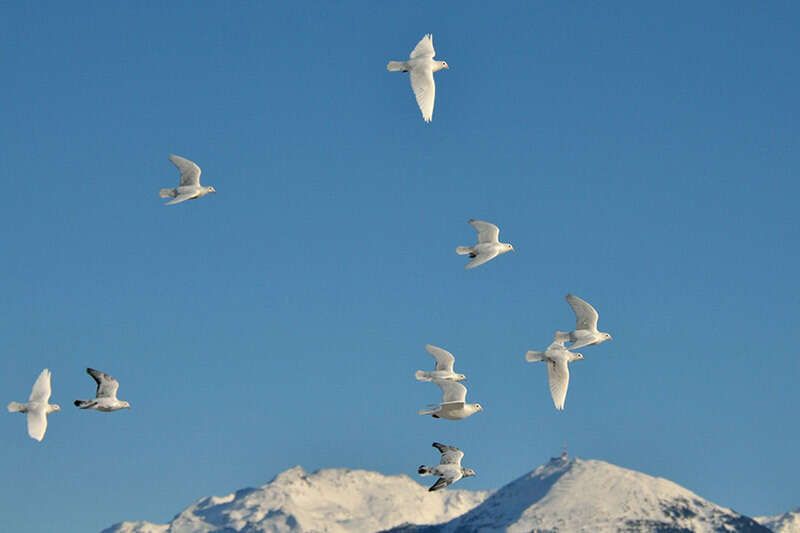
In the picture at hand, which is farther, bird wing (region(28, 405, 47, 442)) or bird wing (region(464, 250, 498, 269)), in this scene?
bird wing (region(464, 250, 498, 269))

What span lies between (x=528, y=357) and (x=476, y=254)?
7.95 meters

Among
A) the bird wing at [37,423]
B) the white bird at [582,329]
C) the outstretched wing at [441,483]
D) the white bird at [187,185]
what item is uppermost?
the white bird at [187,185]

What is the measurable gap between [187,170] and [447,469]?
26.9m

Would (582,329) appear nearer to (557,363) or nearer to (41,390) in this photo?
(557,363)

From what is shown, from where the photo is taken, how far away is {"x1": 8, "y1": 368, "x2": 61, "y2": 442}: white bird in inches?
4309

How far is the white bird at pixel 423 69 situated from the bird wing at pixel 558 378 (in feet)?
67.4

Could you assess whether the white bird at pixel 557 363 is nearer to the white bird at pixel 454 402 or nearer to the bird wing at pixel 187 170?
the white bird at pixel 454 402

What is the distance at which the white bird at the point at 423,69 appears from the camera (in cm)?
10219

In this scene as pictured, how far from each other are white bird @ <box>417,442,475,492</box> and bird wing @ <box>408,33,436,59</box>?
2515 centimetres

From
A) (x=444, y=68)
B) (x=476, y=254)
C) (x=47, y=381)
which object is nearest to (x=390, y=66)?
(x=444, y=68)

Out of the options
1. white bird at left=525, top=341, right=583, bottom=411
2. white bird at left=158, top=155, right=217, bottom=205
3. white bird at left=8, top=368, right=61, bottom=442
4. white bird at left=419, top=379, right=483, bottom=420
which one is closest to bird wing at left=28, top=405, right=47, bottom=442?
white bird at left=8, top=368, right=61, bottom=442

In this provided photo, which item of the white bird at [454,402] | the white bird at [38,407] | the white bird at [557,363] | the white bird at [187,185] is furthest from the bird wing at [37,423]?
the white bird at [557,363]

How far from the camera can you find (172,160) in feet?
367

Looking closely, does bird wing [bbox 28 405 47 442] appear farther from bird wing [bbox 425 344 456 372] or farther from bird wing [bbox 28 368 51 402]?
bird wing [bbox 425 344 456 372]
